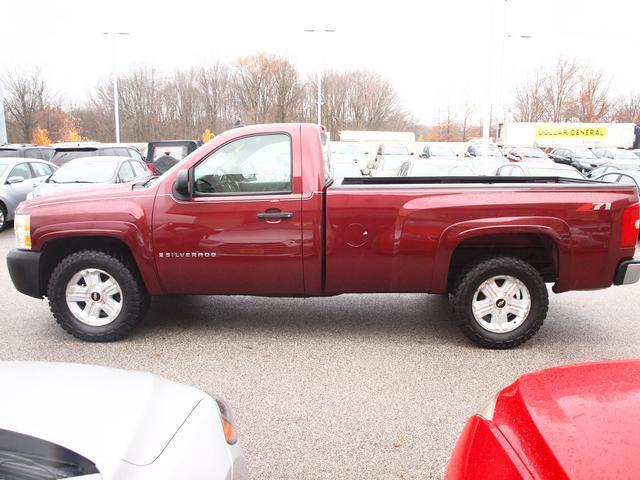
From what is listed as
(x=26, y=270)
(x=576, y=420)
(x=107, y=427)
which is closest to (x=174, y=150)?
(x=26, y=270)

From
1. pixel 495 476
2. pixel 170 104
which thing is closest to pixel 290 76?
pixel 170 104

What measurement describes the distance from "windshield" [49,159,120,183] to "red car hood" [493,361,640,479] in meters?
11.2

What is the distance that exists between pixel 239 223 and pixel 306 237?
1.96ft

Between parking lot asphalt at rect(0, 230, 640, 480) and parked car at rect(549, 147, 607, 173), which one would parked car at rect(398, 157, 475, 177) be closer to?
parking lot asphalt at rect(0, 230, 640, 480)

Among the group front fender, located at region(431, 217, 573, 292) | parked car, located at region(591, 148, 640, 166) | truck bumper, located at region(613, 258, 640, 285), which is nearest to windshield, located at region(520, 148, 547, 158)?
parked car, located at region(591, 148, 640, 166)

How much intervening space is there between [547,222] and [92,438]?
3996 millimetres

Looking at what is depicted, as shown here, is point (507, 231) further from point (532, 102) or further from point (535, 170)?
point (532, 102)

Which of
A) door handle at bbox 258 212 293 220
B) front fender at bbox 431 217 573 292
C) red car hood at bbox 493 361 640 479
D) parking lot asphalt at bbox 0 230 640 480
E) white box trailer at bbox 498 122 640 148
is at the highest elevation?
white box trailer at bbox 498 122 640 148

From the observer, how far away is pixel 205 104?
214 feet

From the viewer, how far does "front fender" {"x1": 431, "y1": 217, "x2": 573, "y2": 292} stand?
4.63 metres

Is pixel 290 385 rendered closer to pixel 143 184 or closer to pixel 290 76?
pixel 143 184

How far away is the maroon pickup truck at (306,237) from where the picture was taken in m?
4.69

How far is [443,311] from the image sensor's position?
6141 millimetres

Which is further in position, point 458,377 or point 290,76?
point 290,76
